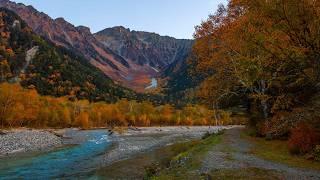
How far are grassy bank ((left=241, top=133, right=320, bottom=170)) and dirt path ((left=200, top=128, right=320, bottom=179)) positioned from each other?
0.77 meters

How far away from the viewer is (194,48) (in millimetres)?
44938

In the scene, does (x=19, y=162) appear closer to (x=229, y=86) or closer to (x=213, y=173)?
(x=229, y=86)

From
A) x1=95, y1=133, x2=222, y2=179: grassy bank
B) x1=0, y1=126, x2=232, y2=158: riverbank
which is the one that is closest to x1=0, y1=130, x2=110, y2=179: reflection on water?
x1=95, y1=133, x2=222, y2=179: grassy bank

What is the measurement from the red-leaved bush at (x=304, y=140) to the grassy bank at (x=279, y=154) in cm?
67

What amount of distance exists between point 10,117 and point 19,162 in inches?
3022

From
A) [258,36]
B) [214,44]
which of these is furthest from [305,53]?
[214,44]

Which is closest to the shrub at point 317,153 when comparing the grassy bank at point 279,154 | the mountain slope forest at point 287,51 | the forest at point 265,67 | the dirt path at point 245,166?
the grassy bank at point 279,154

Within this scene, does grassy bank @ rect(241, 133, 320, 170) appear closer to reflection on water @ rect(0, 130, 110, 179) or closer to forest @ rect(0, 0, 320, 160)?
forest @ rect(0, 0, 320, 160)

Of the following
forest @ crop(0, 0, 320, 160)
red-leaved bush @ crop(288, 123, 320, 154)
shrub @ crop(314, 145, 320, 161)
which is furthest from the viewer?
red-leaved bush @ crop(288, 123, 320, 154)

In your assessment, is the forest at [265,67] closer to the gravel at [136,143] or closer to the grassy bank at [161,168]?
the grassy bank at [161,168]

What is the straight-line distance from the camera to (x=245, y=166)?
23.9 m

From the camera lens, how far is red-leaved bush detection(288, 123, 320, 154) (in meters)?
27.8

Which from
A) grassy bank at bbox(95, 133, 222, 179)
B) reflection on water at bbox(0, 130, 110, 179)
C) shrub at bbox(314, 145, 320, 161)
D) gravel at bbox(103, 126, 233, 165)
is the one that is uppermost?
shrub at bbox(314, 145, 320, 161)

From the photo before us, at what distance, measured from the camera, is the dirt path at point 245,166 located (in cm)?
2109
